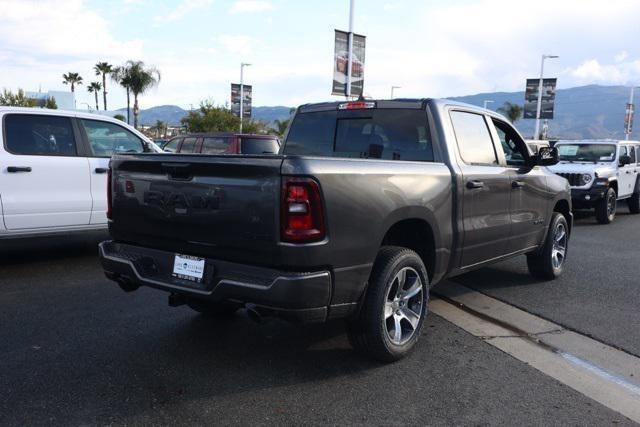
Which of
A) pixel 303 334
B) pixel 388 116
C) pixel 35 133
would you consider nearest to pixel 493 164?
pixel 388 116

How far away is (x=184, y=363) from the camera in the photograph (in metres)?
3.80

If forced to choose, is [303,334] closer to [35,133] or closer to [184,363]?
[184,363]

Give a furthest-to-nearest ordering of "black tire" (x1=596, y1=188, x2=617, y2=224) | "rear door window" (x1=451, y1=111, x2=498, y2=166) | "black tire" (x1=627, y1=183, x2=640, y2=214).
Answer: "black tire" (x1=627, y1=183, x2=640, y2=214) → "black tire" (x1=596, y1=188, x2=617, y2=224) → "rear door window" (x1=451, y1=111, x2=498, y2=166)

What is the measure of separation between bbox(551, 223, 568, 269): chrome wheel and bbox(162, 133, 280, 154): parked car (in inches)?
265

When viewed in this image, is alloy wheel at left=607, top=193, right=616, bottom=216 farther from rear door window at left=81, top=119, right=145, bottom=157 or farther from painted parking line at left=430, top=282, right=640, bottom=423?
rear door window at left=81, top=119, right=145, bottom=157

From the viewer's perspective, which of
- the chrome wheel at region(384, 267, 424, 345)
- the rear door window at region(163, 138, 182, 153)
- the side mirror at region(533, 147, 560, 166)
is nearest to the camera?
the chrome wheel at region(384, 267, 424, 345)

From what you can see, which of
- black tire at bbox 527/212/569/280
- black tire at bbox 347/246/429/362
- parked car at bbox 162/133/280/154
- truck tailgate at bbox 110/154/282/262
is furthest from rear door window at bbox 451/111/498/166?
parked car at bbox 162/133/280/154

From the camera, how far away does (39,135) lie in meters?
6.45

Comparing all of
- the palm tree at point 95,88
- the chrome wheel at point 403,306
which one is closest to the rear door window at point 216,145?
the chrome wheel at point 403,306

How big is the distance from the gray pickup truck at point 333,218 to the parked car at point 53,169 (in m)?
2.80

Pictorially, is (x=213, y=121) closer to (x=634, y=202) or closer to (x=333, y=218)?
(x=634, y=202)

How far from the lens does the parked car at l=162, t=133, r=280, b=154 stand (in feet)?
39.6

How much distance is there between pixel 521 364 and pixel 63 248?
619cm

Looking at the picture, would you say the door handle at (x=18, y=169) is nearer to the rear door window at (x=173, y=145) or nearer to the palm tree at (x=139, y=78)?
the rear door window at (x=173, y=145)
